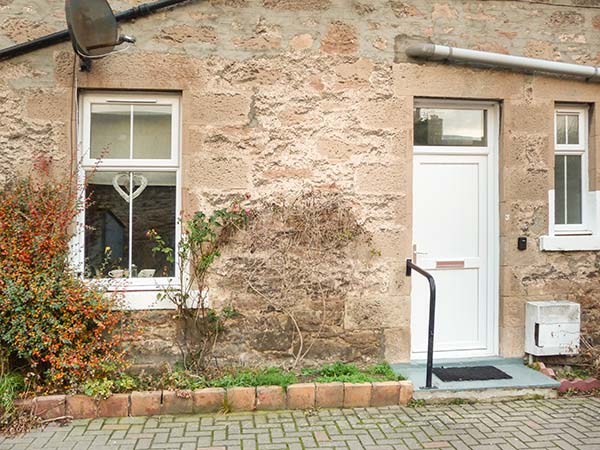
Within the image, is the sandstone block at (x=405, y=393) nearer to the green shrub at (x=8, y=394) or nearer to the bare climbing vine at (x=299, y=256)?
the bare climbing vine at (x=299, y=256)

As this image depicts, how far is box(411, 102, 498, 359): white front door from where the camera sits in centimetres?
535

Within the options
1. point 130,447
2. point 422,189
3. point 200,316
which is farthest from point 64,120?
point 422,189

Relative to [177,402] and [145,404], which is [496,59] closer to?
[177,402]

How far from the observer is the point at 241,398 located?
4285 mm

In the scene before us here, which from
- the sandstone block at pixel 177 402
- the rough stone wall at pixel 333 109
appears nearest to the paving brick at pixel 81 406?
the sandstone block at pixel 177 402

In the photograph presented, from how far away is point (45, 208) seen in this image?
4469 millimetres

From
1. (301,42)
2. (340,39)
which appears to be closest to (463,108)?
(340,39)

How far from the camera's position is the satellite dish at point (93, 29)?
4.39 meters

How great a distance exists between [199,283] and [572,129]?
14.1 feet

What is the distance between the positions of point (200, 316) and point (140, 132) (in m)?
1.86

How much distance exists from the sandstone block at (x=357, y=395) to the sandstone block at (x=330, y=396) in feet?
0.14

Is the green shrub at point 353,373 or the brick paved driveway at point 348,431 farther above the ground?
the green shrub at point 353,373

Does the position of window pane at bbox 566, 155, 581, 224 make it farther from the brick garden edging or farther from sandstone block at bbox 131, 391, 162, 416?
sandstone block at bbox 131, 391, 162, 416

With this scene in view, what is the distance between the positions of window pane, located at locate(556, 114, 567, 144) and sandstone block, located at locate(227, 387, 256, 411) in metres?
4.16
